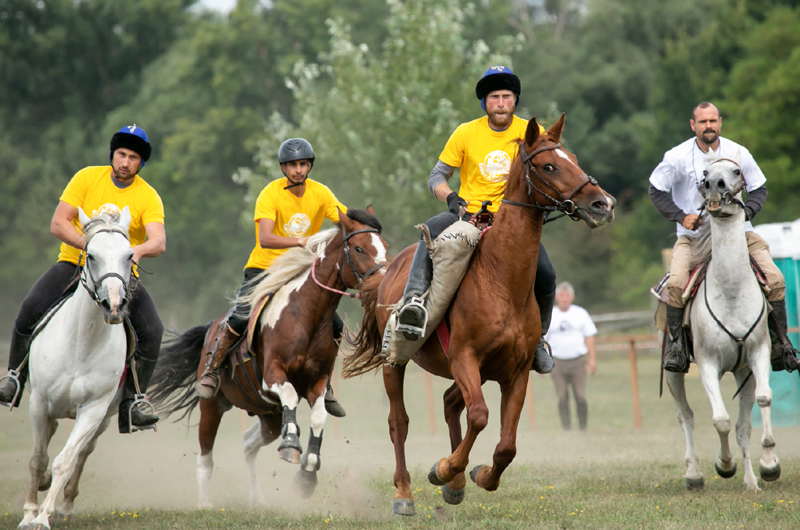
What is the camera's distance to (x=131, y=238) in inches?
329

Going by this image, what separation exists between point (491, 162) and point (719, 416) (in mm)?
3170

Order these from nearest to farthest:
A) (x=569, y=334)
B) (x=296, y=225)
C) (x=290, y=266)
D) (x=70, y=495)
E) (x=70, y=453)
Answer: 1. (x=70, y=453)
2. (x=70, y=495)
3. (x=290, y=266)
4. (x=296, y=225)
5. (x=569, y=334)

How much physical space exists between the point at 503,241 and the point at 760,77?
3081cm

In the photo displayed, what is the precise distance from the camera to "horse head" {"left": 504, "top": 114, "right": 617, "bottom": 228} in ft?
20.1

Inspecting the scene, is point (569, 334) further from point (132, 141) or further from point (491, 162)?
point (132, 141)

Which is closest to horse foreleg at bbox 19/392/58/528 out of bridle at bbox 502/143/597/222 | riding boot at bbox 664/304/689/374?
bridle at bbox 502/143/597/222

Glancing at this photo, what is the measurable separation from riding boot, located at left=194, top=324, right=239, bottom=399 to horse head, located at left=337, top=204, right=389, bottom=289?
1374 mm

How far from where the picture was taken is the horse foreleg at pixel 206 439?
946 centimetres

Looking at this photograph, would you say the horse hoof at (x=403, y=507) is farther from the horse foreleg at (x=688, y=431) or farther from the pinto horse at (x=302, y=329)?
the horse foreleg at (x=688, y=431)

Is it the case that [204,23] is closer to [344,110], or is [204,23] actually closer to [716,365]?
[344,110]

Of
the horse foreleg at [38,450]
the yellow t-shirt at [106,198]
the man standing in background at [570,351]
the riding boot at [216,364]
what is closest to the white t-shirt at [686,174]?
the riding boot at [216,364]

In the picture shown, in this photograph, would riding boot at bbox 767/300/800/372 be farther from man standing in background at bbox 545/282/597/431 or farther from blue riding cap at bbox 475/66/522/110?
man standing in background at bbox 545/282/597/431

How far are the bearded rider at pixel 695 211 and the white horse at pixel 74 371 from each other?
5.20 meters

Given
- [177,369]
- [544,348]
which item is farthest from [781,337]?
[177,369]
